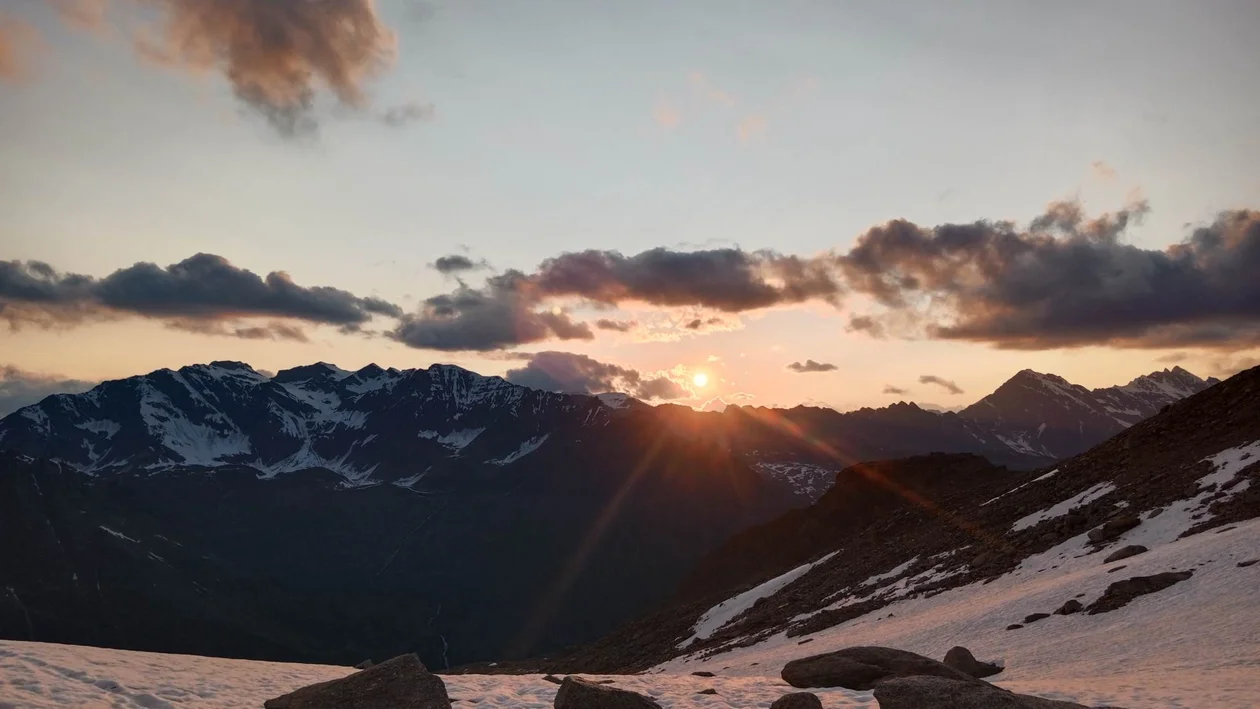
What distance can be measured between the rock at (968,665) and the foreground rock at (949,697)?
9.16 m

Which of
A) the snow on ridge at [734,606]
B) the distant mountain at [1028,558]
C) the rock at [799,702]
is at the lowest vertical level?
the snow on ridge at [734,606]

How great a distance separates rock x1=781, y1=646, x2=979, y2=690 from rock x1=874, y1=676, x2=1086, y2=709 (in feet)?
18.8

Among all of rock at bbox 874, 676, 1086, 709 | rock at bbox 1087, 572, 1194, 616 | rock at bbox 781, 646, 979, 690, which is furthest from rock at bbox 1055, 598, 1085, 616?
rock at bbox 874, 676, 1086, 709

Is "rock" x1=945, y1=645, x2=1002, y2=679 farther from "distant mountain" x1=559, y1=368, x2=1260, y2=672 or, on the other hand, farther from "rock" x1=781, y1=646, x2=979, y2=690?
"distant mountain" x1=559, y1=368, x2=1260, y2=672

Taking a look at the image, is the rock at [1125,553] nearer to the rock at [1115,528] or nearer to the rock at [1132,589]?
the rock at [1115,528]

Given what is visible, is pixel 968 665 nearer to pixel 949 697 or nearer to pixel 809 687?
pixel 809 687

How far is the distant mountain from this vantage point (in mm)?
33281

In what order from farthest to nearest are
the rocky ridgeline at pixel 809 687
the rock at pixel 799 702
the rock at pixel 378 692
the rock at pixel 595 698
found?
the rock at pixel 799 702 → the rock at pixel 595 698 → the rock at pixel 378 692 → the rocky ridgeline at pixel 809 687

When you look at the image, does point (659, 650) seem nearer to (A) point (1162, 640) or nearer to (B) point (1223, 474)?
(B) point (1223, 474)

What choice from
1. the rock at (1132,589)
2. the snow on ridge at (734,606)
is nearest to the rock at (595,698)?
the rock at (1132,589)

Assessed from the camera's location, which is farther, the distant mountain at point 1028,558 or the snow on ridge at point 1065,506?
the snow on ridge at point 1065,506

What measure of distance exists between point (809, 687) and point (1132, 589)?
15.9 meters

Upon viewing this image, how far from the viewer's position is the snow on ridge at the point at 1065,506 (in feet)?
178

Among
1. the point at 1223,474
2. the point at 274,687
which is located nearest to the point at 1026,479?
the point at 1223,474
